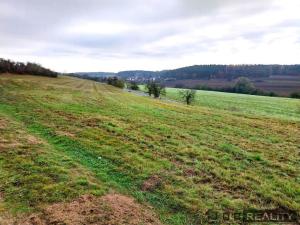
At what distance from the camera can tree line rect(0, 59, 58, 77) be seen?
72.2 metres

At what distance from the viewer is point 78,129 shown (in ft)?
50.9

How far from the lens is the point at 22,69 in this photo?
82562mm

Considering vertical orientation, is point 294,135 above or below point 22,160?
below

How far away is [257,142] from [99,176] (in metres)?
9.77

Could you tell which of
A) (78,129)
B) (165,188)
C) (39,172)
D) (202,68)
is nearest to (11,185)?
(39,172)

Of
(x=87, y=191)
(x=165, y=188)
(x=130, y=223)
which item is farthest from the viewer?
(x=165, y=188)

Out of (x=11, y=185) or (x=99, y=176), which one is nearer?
(x=11, y=185)

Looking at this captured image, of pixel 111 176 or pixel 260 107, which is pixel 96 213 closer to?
pixel 111 176

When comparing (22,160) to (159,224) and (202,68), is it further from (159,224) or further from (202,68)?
(202,68)

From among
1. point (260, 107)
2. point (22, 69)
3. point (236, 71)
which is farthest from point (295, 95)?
point (236, 71)

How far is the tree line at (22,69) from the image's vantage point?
72188mm

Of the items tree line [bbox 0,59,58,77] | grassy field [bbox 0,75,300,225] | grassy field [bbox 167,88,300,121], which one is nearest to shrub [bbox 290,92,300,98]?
grassy field [bbox 167,88,300,121]

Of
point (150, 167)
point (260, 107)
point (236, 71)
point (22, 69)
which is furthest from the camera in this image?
point (236, 71)

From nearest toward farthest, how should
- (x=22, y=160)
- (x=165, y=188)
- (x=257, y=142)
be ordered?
(x=165, y=188), (x=22, y=160), (x=257, y=142)
